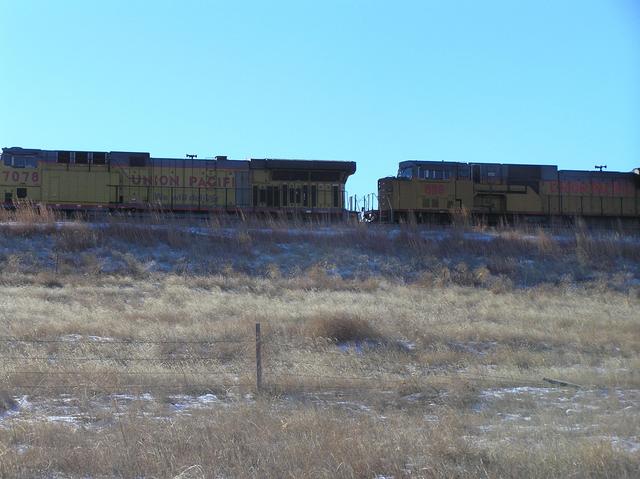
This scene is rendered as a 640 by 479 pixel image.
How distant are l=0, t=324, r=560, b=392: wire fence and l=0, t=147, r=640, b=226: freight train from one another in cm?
1892

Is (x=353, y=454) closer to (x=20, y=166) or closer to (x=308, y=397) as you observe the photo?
(x=308, y=397)

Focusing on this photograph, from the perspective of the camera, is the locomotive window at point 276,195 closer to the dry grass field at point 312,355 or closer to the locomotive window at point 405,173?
the locomotive window at point 405,173

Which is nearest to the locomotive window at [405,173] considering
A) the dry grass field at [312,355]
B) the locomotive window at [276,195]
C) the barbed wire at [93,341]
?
the locomotive window at [276,195]

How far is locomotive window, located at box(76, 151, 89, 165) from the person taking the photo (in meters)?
30.0

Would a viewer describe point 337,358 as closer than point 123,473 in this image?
No

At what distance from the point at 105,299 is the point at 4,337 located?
520 cm

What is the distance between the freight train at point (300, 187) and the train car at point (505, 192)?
0.16ft

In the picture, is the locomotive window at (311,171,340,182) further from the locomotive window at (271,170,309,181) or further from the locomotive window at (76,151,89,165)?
the locomotive window at (76,151,89,165)

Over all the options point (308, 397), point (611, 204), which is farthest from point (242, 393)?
point (611, 204)

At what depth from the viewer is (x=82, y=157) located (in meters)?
30.2

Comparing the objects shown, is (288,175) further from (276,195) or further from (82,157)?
(82,157)

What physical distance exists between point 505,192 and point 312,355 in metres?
24.5

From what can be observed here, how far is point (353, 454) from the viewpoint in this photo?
17.7 ft

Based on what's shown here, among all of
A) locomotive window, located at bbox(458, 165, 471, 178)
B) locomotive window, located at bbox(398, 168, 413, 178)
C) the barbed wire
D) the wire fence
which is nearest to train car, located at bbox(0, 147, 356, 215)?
locomotive window, located at bbox(398, 168, 413, 178)
